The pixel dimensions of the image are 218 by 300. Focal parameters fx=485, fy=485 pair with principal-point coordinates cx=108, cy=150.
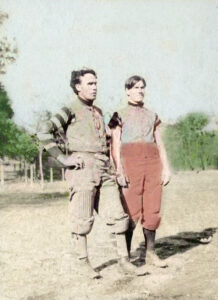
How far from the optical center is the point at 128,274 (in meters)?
3.88

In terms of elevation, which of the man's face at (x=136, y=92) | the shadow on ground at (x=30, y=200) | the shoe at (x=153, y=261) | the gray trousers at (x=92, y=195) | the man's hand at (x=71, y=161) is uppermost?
the man's face at (x=136, y=92)

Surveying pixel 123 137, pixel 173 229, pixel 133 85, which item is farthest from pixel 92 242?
pixel 133 85

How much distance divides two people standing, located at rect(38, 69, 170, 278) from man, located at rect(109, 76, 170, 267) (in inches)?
5.9

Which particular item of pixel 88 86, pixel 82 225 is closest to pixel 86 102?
pixel 88 86

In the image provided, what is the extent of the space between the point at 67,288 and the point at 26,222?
10.8 ft

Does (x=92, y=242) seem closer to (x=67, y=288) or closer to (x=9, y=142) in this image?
(x=67, y=288)

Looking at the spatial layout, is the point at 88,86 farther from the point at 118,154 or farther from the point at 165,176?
the point at 165,176

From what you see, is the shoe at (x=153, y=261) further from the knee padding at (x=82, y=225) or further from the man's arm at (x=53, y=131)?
the man's arm at (x=53, y=131)

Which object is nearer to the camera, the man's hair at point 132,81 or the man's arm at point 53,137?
the man's arm at point 53,137

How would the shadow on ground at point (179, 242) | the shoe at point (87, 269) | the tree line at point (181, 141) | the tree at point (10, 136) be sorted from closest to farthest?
the shoe at point (87, 269), the shadow on ground at point (179, 242), the tree at point (10, 136), the tree line at point (181, 141)

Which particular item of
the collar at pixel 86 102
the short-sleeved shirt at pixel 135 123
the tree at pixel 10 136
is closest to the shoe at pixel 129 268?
the short-sleeved shirt at pixel 135 123

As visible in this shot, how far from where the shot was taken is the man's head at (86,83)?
12.7 ft

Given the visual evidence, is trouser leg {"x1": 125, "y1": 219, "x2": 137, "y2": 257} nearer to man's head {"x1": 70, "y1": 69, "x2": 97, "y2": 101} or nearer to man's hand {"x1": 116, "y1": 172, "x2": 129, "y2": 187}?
man's hand {"x1": 116, "y1": 172, "x2": 129, "y2": 187}

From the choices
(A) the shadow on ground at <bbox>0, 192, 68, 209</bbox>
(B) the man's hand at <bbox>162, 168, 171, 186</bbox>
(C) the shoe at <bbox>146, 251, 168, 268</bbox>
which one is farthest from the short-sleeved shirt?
(A) the shadow on ground at <bbox>0, 192, 68, 209</bbox>
